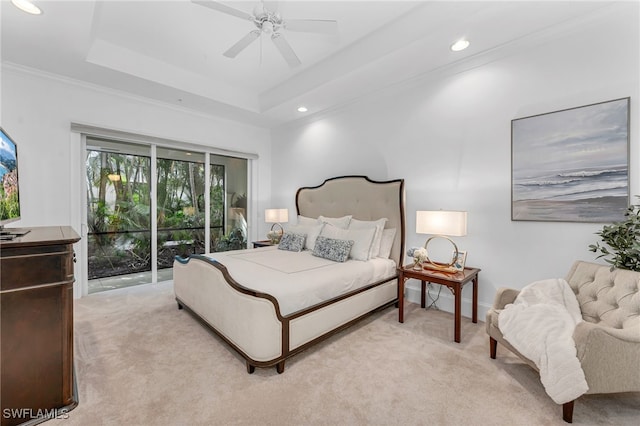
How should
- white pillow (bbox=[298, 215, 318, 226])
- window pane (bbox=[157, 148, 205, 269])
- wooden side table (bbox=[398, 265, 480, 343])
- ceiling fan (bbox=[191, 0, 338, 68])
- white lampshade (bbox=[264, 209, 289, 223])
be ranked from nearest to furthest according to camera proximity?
1. ceiling fan (bbox=[191, 0, 338, 68])
2. wooden side table (bbox=[398, 265, 480, 343])
3. white pillow (bbox=[298, 215, 318, 226])
4. window pane (bbox=[157, 148, 205, 269])
5. white lampshade (bbox=[264, 209, 289, 223])

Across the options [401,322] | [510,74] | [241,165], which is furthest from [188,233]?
[510,74]

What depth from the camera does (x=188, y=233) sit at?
4738 mm

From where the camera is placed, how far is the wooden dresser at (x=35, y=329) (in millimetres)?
1422

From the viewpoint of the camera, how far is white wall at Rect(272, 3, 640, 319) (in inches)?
90.7

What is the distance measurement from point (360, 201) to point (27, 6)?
3.66 m

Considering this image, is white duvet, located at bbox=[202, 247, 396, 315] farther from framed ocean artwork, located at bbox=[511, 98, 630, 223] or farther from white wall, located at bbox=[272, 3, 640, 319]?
framed ocean artwork, located at bbox=[511, 98, 630, 223]

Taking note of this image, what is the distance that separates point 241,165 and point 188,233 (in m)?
1.59

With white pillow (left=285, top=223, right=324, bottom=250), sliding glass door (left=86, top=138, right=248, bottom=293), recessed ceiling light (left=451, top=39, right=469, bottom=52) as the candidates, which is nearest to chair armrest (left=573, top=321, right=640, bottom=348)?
recessed ceiling light (left=451, top=39, right=469, bottom=52)

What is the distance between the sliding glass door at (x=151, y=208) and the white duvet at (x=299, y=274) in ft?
5.89

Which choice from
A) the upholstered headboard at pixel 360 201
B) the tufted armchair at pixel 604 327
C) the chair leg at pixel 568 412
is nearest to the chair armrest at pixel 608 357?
the tufted armchair at pixel 604 327

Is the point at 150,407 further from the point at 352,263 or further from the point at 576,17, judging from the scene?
the point at 576,17

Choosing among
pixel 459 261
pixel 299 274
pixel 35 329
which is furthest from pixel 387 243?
pixel 35 329

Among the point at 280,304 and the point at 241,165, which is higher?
the point at 241,165

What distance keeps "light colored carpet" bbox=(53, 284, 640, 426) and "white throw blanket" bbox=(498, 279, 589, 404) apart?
0.26 meters
